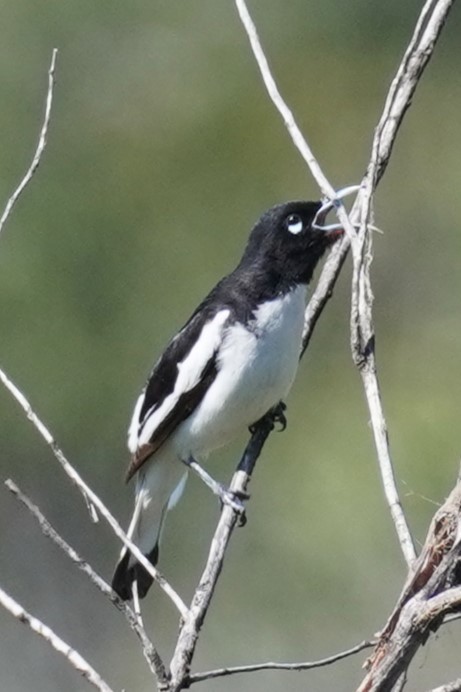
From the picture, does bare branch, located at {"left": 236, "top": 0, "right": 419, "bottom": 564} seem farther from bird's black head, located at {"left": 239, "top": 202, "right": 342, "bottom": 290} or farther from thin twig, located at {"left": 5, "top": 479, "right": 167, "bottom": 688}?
bird's black head, located at {"left": 239, "top": 202, "right": 342, "bottom": 290}

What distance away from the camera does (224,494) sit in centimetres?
445

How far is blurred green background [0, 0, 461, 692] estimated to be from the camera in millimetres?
11312

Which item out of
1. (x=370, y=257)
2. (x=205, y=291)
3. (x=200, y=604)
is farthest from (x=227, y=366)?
(x=205, y=291)

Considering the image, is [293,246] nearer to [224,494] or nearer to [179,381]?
[179,381]

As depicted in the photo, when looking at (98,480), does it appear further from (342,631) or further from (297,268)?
(297,268)

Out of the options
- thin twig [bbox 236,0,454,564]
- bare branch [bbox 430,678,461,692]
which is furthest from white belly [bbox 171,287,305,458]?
bare branch [bbox 430,678,461,692]

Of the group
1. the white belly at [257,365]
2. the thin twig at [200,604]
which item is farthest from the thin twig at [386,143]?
the white belly at [257,365]

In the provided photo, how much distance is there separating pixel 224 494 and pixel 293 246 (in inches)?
33.8

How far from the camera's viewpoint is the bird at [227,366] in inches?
189

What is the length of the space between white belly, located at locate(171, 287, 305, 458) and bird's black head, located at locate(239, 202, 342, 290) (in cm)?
7

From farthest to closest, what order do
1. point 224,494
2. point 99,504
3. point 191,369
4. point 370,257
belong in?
point 191,369, point 224,494, point 370,257, point 99,504

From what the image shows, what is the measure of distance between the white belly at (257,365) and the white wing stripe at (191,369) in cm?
4

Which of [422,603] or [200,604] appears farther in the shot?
[200,604]

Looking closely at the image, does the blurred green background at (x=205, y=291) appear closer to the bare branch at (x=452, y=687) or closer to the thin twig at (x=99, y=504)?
the thin twig at (x=99, y=504)
